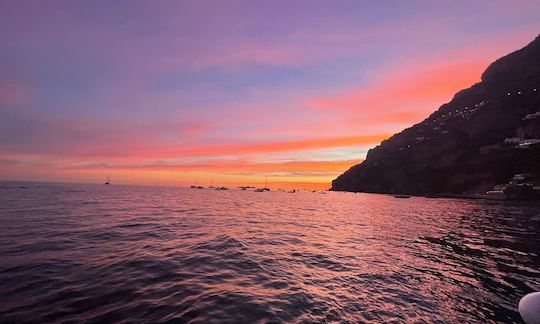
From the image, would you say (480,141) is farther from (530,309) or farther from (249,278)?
(249,278)

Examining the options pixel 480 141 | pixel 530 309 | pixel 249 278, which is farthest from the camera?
pixel 480 141

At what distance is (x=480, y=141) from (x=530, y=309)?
163 meters

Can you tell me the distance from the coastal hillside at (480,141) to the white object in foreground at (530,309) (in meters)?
112

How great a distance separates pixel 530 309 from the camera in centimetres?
955

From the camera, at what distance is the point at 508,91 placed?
147m

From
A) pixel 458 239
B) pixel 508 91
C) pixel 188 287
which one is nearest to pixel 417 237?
pixel 458 239

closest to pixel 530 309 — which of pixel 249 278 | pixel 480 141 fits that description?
pixel 249 278

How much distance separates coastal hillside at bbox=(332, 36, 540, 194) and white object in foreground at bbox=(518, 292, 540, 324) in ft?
368

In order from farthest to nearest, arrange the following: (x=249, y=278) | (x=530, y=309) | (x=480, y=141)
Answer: (x=480, y=141) → (x=249, y=278) → (x=530, y=309)

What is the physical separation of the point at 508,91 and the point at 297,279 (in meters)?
190

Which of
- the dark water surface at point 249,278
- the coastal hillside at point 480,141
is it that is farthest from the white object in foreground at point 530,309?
the coastal hillside at point 480,141

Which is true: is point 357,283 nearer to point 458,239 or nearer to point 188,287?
point 188,287

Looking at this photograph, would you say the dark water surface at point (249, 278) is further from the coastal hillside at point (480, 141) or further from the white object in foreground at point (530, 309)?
the coastal hillside at point (480, 141)

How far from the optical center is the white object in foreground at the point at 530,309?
924cm
